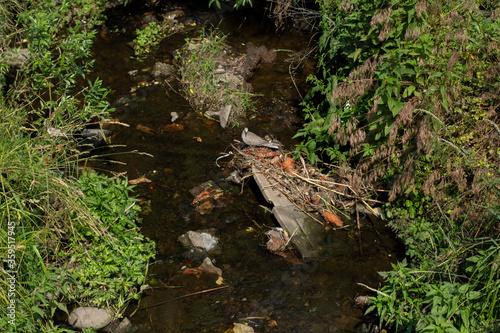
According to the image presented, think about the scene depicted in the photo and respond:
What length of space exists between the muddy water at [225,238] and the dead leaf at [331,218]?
5.2 inches

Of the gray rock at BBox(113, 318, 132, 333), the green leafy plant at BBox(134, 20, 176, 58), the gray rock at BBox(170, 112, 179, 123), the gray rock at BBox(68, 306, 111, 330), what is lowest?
the gray rock at BBox(113, 318, 132, 333)

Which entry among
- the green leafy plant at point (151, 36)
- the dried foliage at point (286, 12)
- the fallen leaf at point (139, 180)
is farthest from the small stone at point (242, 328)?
the green leafy plant at point (151, 36)

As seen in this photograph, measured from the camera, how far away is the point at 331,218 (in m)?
4.53

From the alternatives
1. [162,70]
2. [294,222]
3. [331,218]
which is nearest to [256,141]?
[294,222]

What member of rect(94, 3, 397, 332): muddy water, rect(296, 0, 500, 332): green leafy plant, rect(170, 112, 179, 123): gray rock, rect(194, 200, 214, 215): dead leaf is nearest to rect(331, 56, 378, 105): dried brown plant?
rect(296, 0, 500, 332): green leafy plant

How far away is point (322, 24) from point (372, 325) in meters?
4.46

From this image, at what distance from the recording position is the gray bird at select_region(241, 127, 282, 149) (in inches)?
207

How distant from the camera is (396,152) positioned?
172 inches

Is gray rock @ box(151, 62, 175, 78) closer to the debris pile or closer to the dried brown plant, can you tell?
the debris pile

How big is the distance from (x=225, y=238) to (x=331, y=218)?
1201 millimetres

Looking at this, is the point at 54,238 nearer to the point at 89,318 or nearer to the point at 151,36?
the point at 89,318

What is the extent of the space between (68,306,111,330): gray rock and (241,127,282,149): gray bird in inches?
107

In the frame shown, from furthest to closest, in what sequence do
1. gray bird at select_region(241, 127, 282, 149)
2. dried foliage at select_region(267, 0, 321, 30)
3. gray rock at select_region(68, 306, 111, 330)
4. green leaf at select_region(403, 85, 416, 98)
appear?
dried foliage at select_region(267, 0, 321, 30) → gray bird at select_region(241, 127, 282, 149) → green leaf at select_region(403, 85, 416, 98) → gray rock at select_region(68, 306, 111, 330)

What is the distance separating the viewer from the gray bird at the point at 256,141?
5.25 meters
